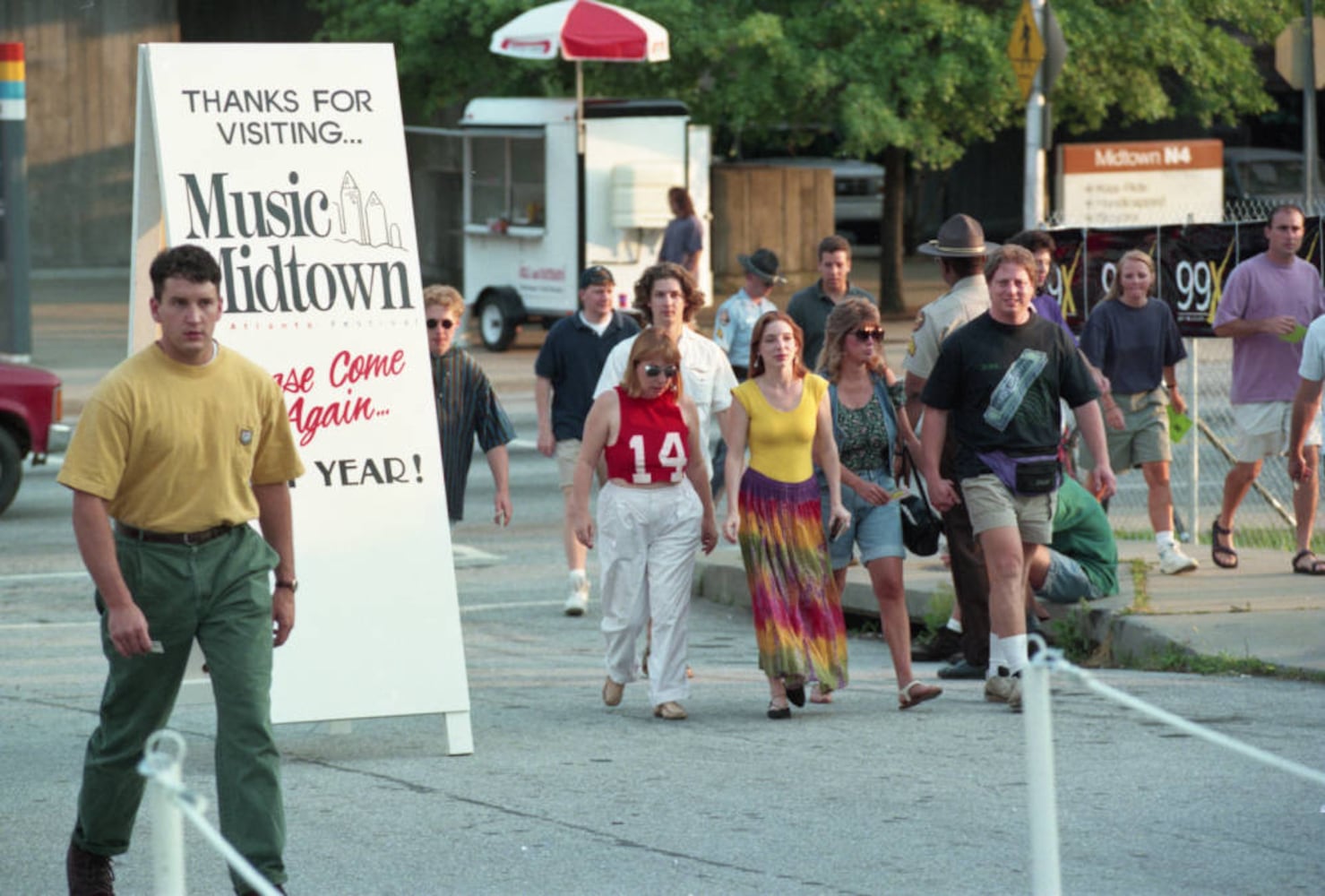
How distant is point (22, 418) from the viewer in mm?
14422

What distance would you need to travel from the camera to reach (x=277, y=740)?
26.8ft

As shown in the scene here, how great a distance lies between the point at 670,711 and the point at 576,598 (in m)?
2.88

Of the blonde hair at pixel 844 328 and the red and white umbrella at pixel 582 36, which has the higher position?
the red and white umbrella at pixel 582 36

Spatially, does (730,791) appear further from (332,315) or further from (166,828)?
(166,828)

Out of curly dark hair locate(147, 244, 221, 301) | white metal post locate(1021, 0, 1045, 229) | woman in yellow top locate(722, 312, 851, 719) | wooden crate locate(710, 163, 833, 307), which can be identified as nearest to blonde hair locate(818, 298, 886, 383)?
woman in yellow top locate(722, 312, 851, 719)

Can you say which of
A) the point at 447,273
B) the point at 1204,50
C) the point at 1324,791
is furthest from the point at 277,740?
the point at 447,273

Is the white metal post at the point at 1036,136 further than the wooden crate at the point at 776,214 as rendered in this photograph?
No

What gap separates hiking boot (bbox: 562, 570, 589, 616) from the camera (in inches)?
444

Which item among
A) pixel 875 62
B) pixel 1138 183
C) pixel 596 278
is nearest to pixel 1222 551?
pixel 596 278

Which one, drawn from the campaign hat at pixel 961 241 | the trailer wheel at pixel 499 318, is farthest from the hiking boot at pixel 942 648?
the trailer wheel at pixel 499 318

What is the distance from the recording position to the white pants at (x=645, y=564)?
8602 mm

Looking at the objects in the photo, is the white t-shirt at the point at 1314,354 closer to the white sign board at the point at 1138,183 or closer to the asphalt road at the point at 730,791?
the asphalt road at the point at 730,791

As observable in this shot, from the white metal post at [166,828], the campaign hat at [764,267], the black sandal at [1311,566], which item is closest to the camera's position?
the white metal post at [166,828]

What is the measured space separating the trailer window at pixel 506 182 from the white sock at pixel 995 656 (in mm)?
16157
